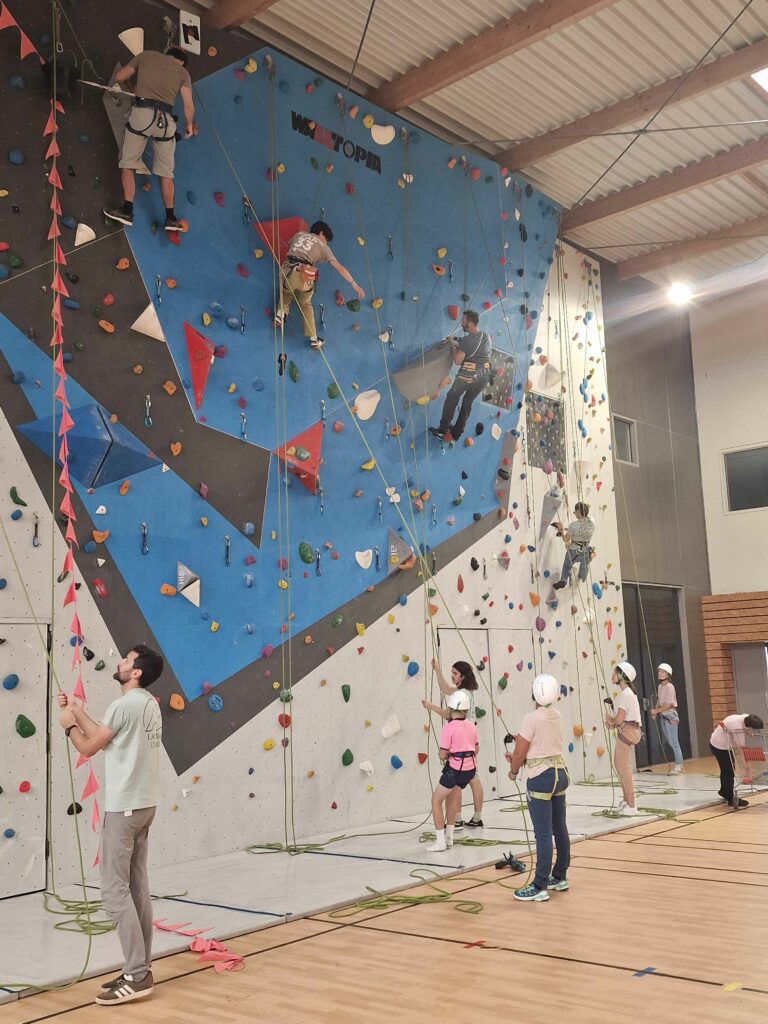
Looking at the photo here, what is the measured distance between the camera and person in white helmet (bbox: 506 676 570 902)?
5.43m

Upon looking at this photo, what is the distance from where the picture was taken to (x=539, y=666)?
1016 cm

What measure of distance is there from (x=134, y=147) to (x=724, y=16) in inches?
202

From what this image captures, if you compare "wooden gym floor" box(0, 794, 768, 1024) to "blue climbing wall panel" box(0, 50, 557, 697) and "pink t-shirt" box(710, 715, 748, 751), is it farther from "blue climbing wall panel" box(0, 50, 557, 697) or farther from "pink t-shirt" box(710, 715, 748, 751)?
"pink t-shirt" box(710, 715, 748, 751)

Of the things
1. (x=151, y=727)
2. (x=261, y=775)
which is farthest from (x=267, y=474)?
(x=151, y=727)

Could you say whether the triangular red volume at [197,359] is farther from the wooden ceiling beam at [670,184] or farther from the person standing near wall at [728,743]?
the wooden ceiling beam at [670,184]

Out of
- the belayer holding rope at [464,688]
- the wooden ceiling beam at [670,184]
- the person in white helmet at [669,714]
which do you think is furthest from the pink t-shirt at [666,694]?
the wooden ceiling beam at [670,184]

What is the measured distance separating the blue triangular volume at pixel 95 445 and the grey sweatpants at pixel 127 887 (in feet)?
9.76

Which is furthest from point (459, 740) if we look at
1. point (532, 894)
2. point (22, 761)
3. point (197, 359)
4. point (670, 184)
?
point (670, 184)

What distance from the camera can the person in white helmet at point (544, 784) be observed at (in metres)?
5.43

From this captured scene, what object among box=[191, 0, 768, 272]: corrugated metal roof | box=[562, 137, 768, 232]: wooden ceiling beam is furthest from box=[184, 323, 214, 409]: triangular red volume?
box=[562, 137, 768, 232]: wooden ceiling beam

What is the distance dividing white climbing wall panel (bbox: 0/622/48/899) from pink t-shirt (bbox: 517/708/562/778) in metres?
2.94

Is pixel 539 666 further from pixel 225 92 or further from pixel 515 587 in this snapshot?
pixel 225 92

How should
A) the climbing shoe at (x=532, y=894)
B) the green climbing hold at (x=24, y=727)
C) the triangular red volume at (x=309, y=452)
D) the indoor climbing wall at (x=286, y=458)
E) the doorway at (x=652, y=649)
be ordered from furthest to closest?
the doorway at (x=652, y=649) < the triangular red volume at (x=309, y=452) < the indoor climbing wall at (x=286, y=458) < the green climbing hold at (x=24, y=727) < the climbing shoe at (x=532, y=894)

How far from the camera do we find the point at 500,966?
415 cm
